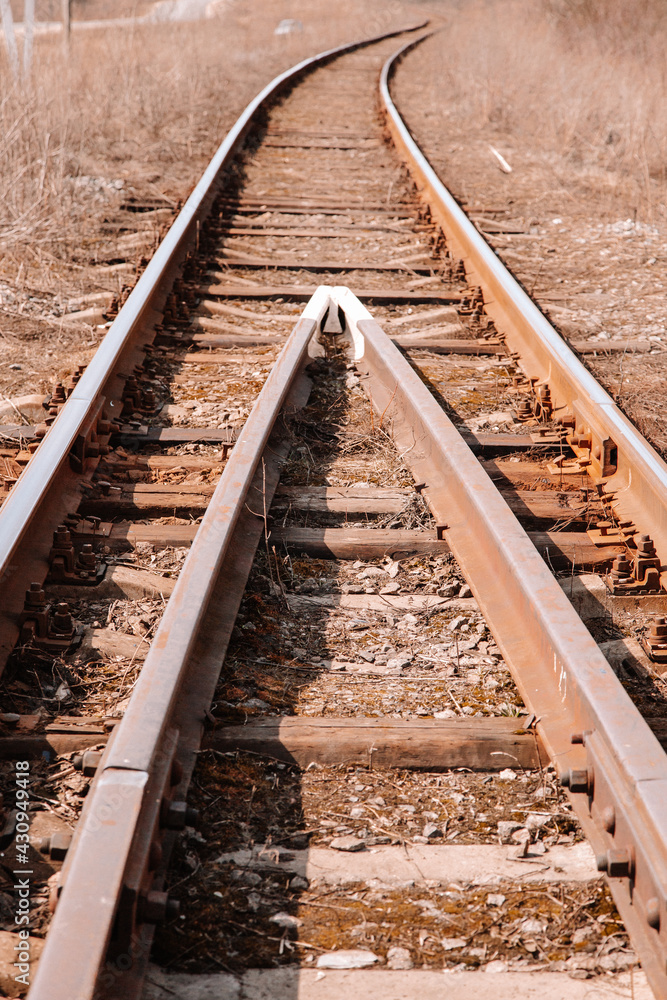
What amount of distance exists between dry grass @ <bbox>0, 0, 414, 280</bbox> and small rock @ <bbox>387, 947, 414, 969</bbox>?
533cm

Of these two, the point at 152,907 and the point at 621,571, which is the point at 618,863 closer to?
the point at 152,907

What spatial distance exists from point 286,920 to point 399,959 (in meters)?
0.23

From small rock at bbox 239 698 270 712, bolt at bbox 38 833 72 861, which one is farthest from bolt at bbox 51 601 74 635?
bolt at bbox 38 833 72 861

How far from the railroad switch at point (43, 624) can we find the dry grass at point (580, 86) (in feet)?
23.8

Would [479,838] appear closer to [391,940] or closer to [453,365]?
[391,940]

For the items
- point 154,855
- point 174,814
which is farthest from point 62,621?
point 154,855

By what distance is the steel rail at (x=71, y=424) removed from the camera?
276 centimetres

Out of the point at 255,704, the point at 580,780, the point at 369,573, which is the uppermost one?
the point at 369,573

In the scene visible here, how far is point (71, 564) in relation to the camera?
9.67ft

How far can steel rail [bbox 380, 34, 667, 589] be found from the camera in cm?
325

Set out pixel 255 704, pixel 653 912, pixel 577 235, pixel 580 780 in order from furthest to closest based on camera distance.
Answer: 1. pixel 577 235
2. pixel 255 704
3. pixel 580 780
4. pixel 653 912

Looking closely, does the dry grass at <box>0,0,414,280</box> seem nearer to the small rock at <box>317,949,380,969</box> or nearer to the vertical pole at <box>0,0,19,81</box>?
the vertical pole at <box>0,0,19,81</box>

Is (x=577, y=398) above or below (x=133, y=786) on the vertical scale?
above

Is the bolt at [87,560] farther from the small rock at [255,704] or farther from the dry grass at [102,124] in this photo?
the dry grass at [102,124]
